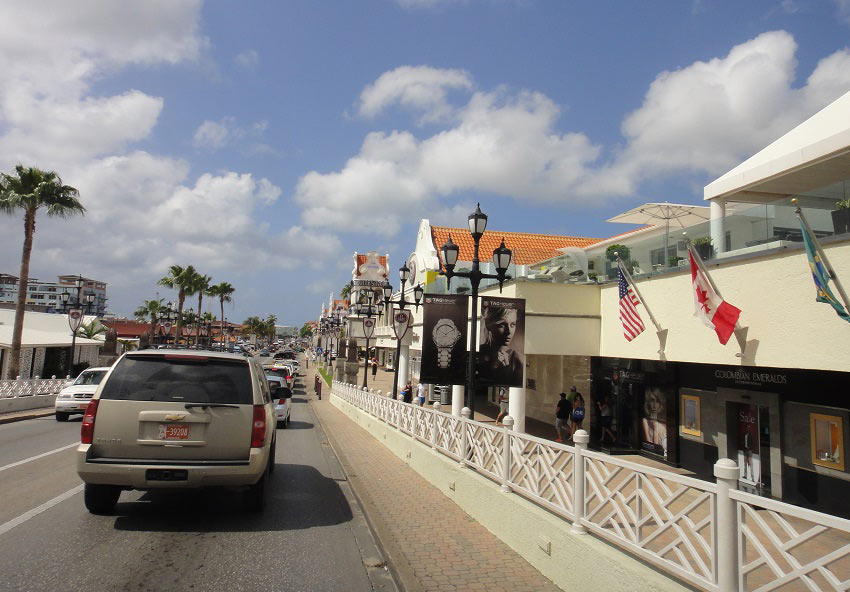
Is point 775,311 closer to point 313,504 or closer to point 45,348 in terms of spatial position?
point 313,504

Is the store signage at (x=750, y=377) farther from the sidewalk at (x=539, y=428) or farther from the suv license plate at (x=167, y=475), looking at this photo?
the suv license plate at (x=167, y=475)

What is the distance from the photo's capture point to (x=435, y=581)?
5074 mm

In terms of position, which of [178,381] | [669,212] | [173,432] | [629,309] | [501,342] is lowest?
[173,432]

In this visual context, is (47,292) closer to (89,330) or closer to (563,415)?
(89,330)

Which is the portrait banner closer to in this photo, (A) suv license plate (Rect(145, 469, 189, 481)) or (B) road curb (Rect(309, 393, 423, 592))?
(B) road curb (Rect(309, 393, 423, 592))

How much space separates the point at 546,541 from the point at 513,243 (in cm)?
2752

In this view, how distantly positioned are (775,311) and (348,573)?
7.89 metres

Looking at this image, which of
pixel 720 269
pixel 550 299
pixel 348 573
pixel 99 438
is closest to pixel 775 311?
pixel 720 269

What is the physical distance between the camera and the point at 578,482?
513 cm

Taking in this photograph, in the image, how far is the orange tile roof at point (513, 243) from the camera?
29812mm

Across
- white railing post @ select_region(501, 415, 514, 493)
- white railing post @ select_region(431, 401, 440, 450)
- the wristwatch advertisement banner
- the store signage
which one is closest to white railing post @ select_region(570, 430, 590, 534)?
white railing post @ select_region(501, 415, 514, 493)

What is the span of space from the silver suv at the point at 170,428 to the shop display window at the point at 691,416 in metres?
10.1

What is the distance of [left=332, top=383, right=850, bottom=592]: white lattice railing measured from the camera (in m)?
3.05

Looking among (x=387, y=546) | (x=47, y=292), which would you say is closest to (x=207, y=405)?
(x=387, y=546)
